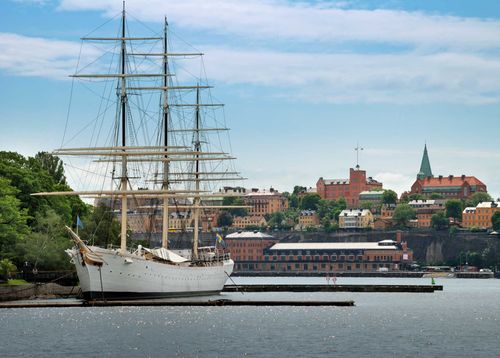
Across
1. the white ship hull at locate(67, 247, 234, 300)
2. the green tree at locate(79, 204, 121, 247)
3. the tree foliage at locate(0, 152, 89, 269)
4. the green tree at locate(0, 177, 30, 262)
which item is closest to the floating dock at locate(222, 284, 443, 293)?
the green tree at locate(79, 204, 121, 247)

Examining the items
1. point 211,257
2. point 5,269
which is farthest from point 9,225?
point 211,257

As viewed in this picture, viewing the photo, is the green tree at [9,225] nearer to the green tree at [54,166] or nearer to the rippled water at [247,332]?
the rippled water at [247,332]

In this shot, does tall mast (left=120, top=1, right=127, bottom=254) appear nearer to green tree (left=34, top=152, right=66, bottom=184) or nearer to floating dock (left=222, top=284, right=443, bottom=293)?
floating dock (left=222, top=284, right=443, bottom=293)

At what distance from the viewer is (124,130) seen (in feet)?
332

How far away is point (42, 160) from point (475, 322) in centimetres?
8123

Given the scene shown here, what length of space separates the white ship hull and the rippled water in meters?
3.88

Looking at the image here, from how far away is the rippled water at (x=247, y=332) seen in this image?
62.1 metres

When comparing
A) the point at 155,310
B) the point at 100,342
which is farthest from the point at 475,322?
the point at 100,342

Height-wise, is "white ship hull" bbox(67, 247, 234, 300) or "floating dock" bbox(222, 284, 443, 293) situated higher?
"white ship hull" bbox(67, 247, 234, 300)

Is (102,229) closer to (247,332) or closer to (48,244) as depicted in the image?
(48,244)

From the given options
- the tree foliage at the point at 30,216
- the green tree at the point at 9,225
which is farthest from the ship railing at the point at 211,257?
the green tree at the point at 9,225

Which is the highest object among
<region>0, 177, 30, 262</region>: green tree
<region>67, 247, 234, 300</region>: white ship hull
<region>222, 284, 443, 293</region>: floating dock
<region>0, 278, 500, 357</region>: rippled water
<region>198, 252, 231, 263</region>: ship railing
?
<region>0, 177, 30, 262</region>: green tree

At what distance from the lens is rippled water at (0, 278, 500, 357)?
204 ft

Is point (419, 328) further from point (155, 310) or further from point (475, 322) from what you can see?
point (155, 310)
